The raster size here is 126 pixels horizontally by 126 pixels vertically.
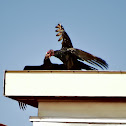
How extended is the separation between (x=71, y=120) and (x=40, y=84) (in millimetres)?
1919

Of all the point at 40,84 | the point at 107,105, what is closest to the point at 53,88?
the point at 40,84

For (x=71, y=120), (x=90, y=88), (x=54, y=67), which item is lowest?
(x=71, y=120)

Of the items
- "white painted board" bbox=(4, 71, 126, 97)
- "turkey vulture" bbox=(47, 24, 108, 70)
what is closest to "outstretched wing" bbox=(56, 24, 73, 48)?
"turkey vulture" bbox=(47, 24, 108, 70)

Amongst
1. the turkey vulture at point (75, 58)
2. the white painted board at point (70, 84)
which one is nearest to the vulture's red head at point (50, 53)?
the turkey vulture at point (75, 58)

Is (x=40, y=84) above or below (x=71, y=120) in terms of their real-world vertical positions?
above

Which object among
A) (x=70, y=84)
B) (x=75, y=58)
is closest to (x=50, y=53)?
(x=75, y=58)

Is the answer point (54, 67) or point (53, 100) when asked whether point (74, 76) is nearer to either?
point (53, 100)

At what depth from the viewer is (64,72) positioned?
19453mm

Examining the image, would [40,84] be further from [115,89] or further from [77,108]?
[115,89]

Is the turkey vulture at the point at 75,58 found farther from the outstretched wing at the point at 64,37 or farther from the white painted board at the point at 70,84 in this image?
the white painted board at the point at 70,84

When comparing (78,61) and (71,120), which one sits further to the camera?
(78,61)

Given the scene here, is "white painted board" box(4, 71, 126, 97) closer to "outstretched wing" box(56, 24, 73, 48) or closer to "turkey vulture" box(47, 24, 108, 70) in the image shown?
"turkey vulture" box(47, 24, 108, 70)

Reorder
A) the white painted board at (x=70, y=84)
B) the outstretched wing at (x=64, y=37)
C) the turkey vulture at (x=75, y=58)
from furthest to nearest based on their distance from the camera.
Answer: the outstretched wing at (x=64, y=37) < the turkey vulture at (x=75, y=58) < the white painted board at (x=70, y=84)

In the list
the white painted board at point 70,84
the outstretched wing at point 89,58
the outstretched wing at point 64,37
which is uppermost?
the outstretched wing at point 64,37
